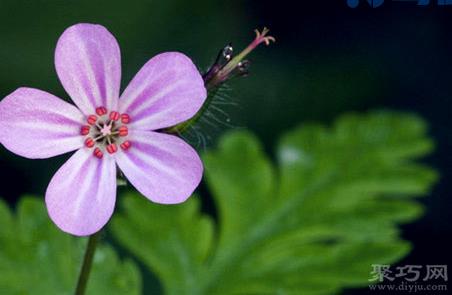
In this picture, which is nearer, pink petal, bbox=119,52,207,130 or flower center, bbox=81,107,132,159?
pink petal, bbox=119,52,207,130

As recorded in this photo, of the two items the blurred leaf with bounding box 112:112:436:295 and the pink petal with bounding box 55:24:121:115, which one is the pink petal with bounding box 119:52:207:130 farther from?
the blurred leaf with bounding box 112:112:436:295

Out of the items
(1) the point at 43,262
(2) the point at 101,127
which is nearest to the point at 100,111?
(2) the point at 101,127

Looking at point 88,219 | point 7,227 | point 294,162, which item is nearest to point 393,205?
point 294,162

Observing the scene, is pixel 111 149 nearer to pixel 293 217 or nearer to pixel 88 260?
pixel 88 260

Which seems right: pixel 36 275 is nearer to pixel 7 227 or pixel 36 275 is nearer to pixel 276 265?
pixel 7 227

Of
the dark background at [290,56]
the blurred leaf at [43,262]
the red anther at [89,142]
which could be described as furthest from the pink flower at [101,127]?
the dark background at [290,56]

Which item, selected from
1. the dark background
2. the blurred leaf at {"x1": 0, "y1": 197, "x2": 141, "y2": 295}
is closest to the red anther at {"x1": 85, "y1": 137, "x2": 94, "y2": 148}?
the blurred leaf at {"x1": 0, "y1": 197, "x2": 141, "y2": 295}
